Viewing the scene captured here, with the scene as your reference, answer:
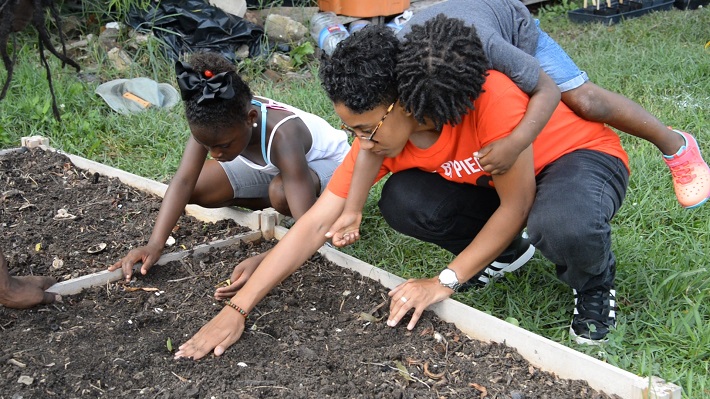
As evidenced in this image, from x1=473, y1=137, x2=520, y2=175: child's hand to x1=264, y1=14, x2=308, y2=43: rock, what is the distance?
455 cm

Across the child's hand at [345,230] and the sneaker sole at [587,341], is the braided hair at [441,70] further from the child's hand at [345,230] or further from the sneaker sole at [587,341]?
the sneaker sole at [587,341]

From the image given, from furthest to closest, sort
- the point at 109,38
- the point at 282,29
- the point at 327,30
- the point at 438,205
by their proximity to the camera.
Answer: the point at 282,29 < the point at 327,30 < the point at 109,38 < the point at 438,205

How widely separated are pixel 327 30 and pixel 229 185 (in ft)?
10.2

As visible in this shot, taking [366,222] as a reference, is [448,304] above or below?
above

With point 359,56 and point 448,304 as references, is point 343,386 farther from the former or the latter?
point 359,56

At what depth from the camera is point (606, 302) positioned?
262 cm

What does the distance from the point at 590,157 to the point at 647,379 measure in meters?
0.77

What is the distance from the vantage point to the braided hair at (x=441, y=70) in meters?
2.12

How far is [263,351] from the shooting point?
255cm

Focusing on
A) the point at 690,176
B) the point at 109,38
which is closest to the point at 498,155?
the point at 690,176

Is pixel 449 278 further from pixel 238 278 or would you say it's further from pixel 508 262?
pixel 238 278

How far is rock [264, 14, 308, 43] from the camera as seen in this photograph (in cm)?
657

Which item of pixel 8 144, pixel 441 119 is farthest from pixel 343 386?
pixel 8 144

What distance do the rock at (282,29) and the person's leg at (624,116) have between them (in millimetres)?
3979
